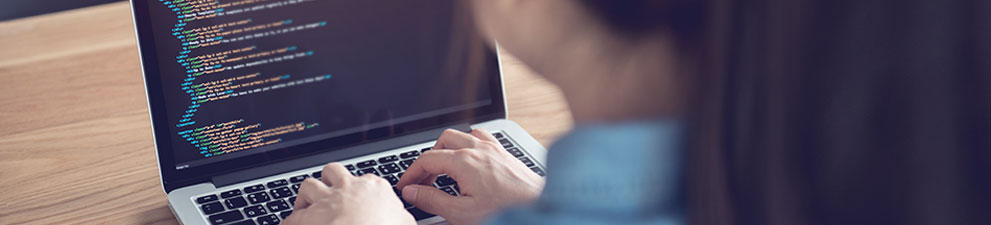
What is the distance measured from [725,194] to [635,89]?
76 mm

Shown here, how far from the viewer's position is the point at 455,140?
88 centimetres

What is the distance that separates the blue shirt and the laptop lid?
1.42ft

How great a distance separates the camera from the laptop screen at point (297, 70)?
2.81 ft

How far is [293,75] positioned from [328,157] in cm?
9

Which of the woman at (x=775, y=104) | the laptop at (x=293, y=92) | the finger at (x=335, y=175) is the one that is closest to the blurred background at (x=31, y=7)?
the laptop at (x=293, y=92)

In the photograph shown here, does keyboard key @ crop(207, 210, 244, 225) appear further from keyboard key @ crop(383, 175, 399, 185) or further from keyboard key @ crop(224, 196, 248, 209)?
keyboard key @ crop(383, 175, 399, 185)

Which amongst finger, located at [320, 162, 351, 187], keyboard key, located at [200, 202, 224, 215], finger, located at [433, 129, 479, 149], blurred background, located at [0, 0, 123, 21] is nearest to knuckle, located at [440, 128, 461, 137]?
finger, located at [433, 129, 479, 149]

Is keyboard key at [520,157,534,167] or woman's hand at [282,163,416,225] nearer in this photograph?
woman's hand at [282,163,416,225]

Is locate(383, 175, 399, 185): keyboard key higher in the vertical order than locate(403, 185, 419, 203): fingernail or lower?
lower

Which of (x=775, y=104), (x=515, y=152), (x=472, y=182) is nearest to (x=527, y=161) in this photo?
(x=515, y=152)

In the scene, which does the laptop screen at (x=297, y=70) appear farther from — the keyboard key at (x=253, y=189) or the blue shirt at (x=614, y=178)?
the blue shirt at (x=614, y=178)

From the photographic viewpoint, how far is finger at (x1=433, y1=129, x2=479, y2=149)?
0.88 metres

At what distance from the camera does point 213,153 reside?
894 mm

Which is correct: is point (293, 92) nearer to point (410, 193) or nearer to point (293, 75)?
point (293, 75)
